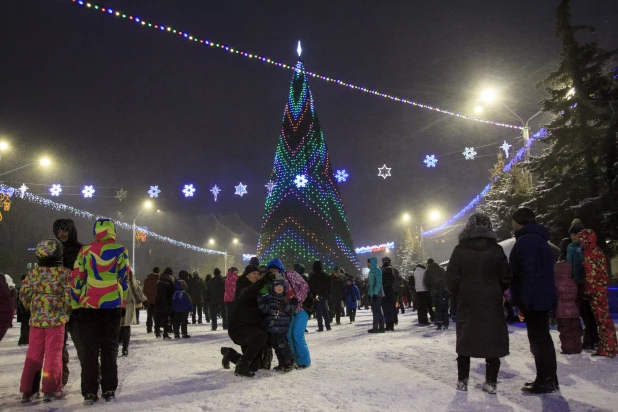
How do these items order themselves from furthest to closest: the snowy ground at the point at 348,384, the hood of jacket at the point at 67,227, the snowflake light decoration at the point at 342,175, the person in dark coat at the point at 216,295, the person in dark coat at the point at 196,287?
the snowflake light decoration at the point at 342,175
the person in dark coat at the point at 196,287
the person in dark coat at the point at 216,295
the hood of jacket at the point at 67,227
the snowy ground at the point at 348,384

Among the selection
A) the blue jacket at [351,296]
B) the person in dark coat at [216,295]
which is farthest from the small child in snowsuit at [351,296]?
the person in dark coat at [216,295]

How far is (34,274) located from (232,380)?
2.73m

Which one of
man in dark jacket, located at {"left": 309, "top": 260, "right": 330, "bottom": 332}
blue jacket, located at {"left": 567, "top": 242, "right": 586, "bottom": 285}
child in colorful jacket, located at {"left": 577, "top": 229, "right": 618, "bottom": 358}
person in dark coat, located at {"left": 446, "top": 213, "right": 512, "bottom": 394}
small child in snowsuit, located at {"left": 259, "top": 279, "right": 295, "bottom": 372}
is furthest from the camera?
man in dark jacket, located at {"left": 309, "top": 260, "right": 330, "bottom": 332}

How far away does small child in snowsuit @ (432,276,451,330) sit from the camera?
42.6ft

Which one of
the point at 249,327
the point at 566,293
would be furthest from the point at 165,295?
the point at 566,293

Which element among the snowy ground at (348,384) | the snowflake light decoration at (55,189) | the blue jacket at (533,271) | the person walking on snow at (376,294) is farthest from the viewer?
the snowflake light decoration at (55,189)

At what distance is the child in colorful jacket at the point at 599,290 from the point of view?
7191mm

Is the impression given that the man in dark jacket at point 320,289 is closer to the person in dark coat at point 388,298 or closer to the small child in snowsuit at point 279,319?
the person in dark coat at point 388,298

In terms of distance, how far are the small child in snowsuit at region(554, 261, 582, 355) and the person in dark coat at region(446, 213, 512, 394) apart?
2.90 meters

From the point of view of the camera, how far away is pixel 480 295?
513cm

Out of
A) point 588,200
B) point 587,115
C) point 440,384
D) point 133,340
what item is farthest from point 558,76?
point 133,340

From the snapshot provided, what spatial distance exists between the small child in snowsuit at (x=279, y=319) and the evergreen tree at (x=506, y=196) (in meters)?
16.3

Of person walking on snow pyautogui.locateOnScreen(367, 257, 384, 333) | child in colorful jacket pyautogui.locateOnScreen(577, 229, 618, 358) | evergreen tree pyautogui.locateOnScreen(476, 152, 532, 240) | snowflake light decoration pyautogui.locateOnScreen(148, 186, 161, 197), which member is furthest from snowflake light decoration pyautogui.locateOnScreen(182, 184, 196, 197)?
child in colorful jacket pyautogui.locateOnScreen(577, 229, 618, 358)

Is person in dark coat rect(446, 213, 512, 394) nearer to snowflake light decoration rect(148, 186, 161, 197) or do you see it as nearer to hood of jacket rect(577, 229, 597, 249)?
hood of jacket rect(577, 229, 597, 249)
